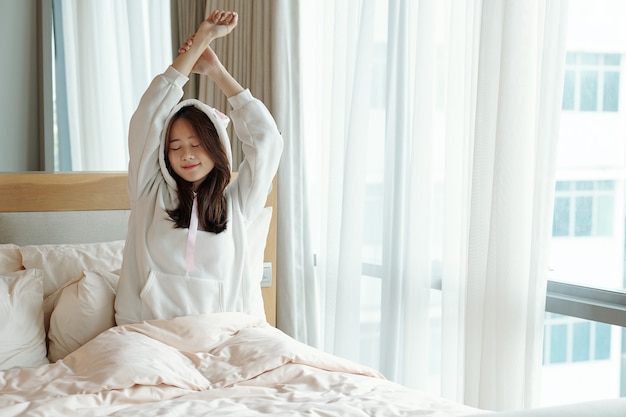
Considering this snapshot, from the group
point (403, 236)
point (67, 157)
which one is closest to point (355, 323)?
point (403, 236)

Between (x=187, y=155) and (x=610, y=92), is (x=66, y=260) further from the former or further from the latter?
(x=610, y=92)

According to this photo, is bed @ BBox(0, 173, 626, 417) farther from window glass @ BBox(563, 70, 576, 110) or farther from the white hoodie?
window glass @ BBox(563, 70, 576, 110)

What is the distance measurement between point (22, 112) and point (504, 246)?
2257 mm

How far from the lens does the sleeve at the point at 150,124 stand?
2.42m

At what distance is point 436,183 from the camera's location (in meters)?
2.77

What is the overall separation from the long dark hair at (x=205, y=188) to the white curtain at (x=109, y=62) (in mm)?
1414

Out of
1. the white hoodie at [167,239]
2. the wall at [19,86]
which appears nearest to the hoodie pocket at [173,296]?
the white hoodie at [167,239]

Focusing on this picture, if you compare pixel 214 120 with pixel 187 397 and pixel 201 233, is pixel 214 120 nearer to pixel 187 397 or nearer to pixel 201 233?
pixel 201 233

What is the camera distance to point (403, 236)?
9.27 feet

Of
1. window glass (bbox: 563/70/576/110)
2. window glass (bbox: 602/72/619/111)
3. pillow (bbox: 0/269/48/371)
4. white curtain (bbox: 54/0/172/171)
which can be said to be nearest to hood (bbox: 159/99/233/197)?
pillow (bbox: 0/269/48/371)

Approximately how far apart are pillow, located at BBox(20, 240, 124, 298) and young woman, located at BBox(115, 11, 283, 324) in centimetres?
29

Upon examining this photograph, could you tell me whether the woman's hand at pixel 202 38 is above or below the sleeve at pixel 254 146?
above

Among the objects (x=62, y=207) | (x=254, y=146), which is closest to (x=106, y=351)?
(x=254, y=146)

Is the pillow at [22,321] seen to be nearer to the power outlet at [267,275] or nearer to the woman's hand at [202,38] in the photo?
the woman's hand at [202,38]
